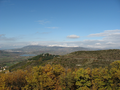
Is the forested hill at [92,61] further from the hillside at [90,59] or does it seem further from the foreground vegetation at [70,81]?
the foreground vegetation at [70,81]

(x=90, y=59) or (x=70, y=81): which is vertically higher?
(x=90, y=59)

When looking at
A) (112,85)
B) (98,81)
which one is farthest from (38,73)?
(112,85)

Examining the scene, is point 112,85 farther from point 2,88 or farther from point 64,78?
point 2,88

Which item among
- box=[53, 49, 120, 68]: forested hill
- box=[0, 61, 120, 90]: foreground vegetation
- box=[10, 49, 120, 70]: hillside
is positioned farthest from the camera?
box=[10, 49, 120, 70]: hillside

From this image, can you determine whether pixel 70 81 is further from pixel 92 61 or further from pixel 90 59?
pixel 90 59

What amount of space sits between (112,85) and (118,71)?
3853 millimetres

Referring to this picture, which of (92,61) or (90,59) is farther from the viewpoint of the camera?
(90,59)

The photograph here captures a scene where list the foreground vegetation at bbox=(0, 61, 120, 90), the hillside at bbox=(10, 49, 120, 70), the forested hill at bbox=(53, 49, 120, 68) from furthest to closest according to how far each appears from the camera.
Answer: the hillside at bbox=(10, 49, 120, 70), the forested hill at bbox=(53, 49, 120, 68), the foreground vegetation at bbox=(0, 61, 120, 90)

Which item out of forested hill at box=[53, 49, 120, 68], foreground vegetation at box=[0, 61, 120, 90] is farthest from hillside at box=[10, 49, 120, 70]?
foreground vegetation at box=[0, 61, 120, 90]

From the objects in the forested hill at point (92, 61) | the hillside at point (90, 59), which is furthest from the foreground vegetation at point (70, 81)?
the forested hill at point (92, 61)

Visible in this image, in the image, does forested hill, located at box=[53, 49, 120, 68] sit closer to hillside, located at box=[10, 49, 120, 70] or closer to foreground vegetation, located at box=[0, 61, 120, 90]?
hillside, located at box=[10, 49, 120, 70]

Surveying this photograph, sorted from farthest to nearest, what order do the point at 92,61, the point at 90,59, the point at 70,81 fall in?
the point at 90,59 → the point at 92,61 → the point at 70,81

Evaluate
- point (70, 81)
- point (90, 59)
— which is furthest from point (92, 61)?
point (70, 81)

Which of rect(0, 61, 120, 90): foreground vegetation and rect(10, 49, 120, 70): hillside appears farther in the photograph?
rect(10, 49, 120, 70): hillside
